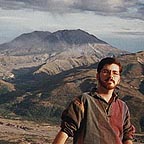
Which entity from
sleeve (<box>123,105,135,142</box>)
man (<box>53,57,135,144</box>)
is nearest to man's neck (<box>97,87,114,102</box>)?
man (<box>53,57,135,144</box>)

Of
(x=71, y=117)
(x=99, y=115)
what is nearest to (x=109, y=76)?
(x=99, y=115)

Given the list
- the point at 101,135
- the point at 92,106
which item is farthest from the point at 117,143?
the point at 92,106

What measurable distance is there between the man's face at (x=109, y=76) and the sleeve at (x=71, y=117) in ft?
2.87

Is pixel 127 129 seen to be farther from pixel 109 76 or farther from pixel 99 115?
pixel 109 76

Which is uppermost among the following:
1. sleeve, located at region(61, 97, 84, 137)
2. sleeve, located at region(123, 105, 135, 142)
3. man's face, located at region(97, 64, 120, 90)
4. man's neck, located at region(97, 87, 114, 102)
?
man's face, located at region(97, 64, 120, 90)

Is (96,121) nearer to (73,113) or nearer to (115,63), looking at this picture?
(73,113)

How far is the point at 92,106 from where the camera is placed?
9211mm

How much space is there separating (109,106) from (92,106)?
0.45 meters

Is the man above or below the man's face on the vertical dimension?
below

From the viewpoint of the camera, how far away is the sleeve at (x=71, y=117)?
9016mm

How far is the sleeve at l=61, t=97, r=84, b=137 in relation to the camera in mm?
9016

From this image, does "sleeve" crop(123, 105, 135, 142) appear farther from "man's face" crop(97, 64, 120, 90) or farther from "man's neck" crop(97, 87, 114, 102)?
"man's face" crop(97, 64, 120, 90)

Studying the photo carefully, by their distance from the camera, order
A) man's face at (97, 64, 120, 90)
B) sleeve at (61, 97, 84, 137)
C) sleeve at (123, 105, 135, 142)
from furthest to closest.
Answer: sleeve at (123, 105, 135, 142)
man's face at (97, 64, 120, 90)
sleeve at (61, 97, 84, 137)

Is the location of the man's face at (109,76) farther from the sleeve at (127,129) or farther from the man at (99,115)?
the sleeve at (127,129)
